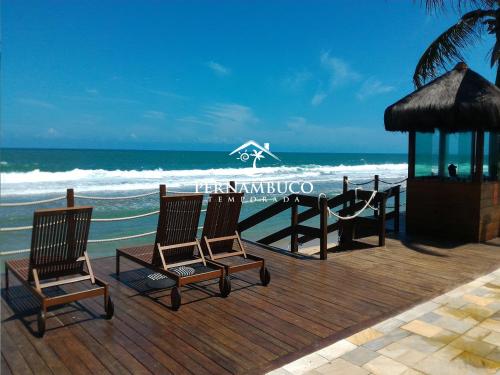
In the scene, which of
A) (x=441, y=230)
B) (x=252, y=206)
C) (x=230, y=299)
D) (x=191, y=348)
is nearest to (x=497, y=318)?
(x=230, y=299)

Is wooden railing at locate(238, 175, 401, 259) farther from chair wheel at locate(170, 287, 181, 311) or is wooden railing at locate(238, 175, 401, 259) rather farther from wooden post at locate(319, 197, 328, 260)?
chair wheel at locate(170, 287, 181, 311)

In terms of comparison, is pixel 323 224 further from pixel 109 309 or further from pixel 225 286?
pixel 109 309

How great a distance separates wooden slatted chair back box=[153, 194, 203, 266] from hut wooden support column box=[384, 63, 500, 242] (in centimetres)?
413

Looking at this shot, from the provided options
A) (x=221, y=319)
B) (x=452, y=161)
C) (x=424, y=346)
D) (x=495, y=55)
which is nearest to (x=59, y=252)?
(x=221, y=319)

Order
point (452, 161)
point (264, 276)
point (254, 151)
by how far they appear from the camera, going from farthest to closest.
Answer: point (254, 151) → point (452, 161) → point (264, 276)

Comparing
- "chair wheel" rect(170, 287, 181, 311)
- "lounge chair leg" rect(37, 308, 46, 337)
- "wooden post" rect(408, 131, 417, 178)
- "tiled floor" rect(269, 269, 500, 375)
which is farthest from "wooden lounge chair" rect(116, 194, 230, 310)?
"wooden post" rect(408, 131, 417, 178)

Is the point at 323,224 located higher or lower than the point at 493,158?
lower

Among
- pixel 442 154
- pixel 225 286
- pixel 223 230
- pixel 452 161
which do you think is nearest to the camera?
pixel 225 286

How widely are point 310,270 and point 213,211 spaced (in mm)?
1420

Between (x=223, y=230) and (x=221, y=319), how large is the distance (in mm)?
1166

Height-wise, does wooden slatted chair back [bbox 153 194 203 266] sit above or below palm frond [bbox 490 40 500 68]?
below

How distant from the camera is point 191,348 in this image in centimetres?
262

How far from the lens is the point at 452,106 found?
568cm

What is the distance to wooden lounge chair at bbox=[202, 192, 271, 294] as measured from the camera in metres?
3.94
